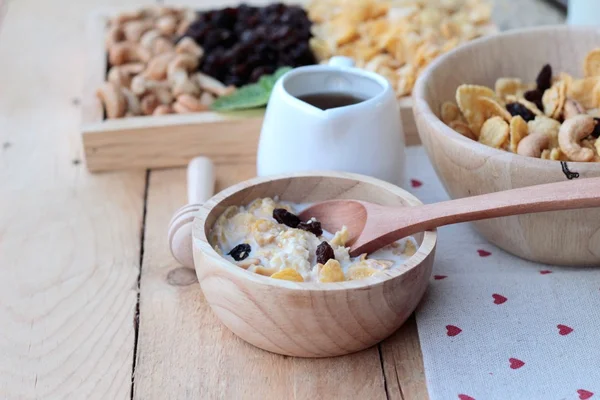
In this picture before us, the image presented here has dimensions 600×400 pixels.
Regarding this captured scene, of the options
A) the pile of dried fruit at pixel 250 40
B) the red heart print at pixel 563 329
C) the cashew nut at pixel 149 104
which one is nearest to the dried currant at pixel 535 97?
the red heart print at pixel 563 329

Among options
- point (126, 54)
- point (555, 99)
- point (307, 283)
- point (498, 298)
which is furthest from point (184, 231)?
point (126, 54)

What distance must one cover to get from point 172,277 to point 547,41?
Result: 1.61ft

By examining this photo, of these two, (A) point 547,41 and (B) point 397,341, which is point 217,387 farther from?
(A) point 547,41

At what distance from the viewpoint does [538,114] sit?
32.9 inches

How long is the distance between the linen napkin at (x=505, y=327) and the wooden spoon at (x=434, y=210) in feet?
0.26

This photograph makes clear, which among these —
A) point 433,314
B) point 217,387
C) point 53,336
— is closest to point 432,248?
point 433,314

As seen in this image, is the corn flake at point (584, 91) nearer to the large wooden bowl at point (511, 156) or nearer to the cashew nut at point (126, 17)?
the large wooden bowl at point (511, 156)

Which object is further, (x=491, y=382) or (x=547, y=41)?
(x=547, y=41)

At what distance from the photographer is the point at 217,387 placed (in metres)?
0.66

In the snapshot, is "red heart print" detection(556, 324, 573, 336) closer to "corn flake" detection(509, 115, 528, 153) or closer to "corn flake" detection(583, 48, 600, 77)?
"corn flake" detection(509, 115, 528, 153)

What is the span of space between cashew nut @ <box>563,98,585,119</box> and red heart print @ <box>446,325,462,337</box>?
260 mm

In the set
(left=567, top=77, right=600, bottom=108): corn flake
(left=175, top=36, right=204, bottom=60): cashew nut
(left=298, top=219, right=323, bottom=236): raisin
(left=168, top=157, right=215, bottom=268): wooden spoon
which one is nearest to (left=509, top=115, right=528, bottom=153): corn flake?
(left=567, top=77, right=600, bottom=108): corn flake

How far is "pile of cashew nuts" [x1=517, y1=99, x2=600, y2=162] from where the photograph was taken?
75 cm

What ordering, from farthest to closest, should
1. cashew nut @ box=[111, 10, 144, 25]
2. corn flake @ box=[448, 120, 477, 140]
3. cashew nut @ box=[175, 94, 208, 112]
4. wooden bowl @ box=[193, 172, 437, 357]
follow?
cashew nut @ box=[111, 10, 144, 25]
cashew nut @ box=[175, 94, 208, 112]
corn flake @ box=[448, 120, 477, 140]
wooden bowl @ box=[193, 172, 437, 357]
